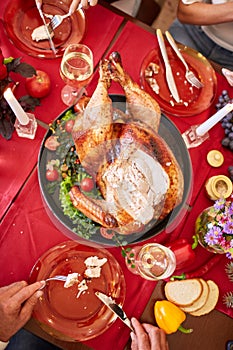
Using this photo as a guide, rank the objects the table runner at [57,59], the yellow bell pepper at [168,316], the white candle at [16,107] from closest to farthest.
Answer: the white candle at [16,107], the yellow bell pepper at [168,316], the table runner at [57,59]

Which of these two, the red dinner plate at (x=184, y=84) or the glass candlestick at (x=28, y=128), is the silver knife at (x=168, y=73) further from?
the glass candlestick at (x=28, y=128)

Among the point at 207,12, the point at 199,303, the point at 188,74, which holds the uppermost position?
the point at 207,12

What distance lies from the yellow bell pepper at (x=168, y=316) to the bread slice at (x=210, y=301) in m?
0.06

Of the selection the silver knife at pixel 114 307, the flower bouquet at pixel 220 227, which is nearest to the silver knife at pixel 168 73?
the flower bouquet at pixel 220 227

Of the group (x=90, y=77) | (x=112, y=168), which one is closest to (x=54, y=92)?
(x=90, y=77)

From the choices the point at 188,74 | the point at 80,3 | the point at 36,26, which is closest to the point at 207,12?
the point at 188,74

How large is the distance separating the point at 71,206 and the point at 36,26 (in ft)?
1.89

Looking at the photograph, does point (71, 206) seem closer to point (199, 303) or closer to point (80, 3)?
point (199, 303)

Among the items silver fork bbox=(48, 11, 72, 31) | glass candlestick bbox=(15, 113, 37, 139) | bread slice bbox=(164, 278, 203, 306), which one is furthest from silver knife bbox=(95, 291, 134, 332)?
silver fork bbox=(48, 11, 72, 31)

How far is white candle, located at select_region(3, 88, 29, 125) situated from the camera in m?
1.13

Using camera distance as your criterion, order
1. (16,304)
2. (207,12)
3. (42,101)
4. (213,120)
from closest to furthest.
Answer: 1. (16,304)
2. (213,120)
3. (42,101)
4. (207,12)

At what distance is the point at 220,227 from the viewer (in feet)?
3.96

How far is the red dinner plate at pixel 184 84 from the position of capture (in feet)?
4.68

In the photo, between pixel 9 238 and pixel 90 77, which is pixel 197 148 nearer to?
pixel 90 77
